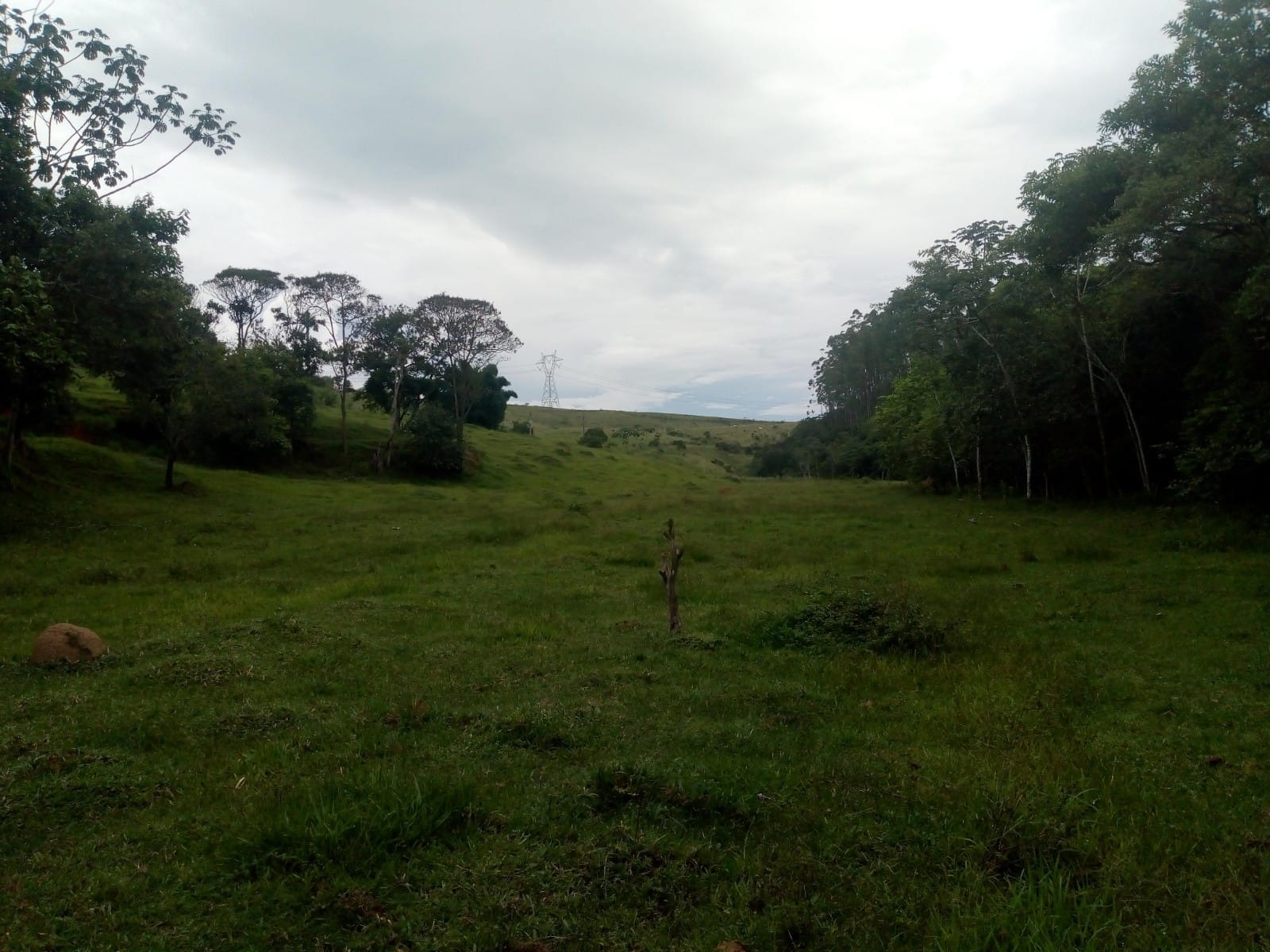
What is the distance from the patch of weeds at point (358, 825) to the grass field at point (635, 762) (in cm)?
2

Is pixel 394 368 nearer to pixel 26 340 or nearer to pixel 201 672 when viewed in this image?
pixel 26 340

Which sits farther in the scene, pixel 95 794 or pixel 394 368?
pixel 394 368

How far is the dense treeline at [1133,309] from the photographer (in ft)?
57.3

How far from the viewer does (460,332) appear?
4791cm

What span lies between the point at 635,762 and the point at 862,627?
19.1 ft

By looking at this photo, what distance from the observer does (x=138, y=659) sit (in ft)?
31.3

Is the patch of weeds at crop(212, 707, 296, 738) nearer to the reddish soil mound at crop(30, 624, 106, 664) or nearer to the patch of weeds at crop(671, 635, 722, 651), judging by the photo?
the reddish soil mound at crop(30, 624, 106, 664)

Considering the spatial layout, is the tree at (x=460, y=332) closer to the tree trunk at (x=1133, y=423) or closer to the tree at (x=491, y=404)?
the tree at (x=491, y=404)

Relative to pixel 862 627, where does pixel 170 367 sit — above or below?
above

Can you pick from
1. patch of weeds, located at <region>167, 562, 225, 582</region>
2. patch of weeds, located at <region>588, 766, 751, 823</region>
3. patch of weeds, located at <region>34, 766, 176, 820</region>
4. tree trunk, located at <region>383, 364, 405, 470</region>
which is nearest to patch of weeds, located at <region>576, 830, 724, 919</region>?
patch of weeds, located at <region>588, 766, 751, 823</region>

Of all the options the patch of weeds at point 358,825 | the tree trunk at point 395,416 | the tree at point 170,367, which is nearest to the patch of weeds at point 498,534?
the tree at point 170,367

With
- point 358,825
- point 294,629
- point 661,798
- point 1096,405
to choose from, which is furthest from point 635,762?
point 1096,405

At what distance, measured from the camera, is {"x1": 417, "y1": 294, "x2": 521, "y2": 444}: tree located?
47344mm

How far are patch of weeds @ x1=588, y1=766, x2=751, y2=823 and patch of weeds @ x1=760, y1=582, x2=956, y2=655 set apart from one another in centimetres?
533
